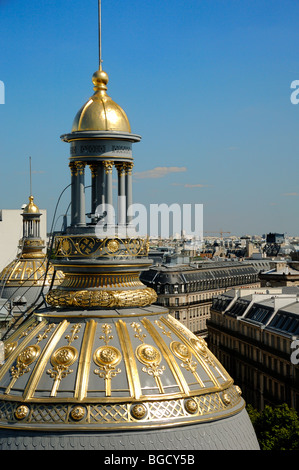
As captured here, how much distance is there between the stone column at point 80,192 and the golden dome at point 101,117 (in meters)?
0.93

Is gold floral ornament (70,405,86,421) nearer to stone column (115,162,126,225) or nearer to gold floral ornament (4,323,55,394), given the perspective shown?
gold floral ornament (4,323,55,394)

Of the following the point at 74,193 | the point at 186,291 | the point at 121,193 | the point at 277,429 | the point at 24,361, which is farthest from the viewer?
the point at 186,291

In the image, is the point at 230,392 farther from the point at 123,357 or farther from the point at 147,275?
the point at 147,275

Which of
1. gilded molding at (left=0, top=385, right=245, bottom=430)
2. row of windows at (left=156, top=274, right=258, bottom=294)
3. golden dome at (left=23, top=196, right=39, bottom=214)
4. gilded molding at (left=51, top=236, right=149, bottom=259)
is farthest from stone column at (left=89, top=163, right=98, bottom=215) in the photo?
row of windows at (left=156, top=274, right=258, bottom=294)

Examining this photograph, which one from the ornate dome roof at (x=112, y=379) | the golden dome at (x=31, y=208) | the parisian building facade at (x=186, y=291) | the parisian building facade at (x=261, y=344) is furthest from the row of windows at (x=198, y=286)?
the ornate dome roof at (x=112, y=379)

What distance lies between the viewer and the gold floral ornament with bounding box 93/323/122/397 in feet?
64.7

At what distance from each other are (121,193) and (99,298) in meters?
2.72

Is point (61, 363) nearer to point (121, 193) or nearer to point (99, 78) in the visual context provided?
point (121, 193)

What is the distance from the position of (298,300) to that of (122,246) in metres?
78.8

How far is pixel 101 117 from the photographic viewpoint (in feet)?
72.5

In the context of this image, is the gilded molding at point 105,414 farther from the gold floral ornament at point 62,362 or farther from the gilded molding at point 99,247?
the gilded molding at point 99,247

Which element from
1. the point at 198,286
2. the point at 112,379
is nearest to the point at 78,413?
the point at 112,379

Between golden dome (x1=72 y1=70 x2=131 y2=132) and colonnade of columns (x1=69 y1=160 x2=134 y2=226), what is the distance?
0.84 metres
